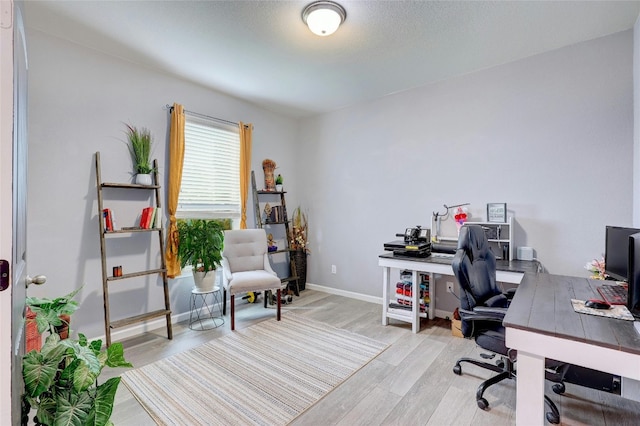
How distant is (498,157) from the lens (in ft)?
10.5

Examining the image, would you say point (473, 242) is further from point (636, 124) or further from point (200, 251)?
point (200, 251)

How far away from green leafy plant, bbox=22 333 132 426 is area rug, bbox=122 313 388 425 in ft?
2.53

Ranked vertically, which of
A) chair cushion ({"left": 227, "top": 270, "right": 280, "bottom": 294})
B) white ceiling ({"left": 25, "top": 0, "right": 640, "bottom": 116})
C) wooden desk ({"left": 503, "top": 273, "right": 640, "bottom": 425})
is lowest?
chair cushion ({"left": 227, "top": 270, "right": 280, "bottom": 294})

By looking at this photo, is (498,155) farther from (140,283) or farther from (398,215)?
(140,283)

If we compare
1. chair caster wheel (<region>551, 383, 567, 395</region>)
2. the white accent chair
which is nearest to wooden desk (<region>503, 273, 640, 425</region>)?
chair caster wheel (<region>551, 383, 567, 395</region>)

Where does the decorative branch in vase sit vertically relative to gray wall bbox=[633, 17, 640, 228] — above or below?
below

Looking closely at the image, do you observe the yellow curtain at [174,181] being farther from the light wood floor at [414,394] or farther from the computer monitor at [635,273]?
the computer monitor at [635,273]

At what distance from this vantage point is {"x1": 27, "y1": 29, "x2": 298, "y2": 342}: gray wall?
2551mm

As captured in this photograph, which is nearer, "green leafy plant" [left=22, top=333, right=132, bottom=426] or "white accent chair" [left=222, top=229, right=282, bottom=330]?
"green leafy plant" [left=22, top=333, right=132, bottom=426]

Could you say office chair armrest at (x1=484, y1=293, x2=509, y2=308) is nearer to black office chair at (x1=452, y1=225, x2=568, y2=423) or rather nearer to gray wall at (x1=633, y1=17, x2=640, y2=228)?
black office chair at (x1=452, y1=225, x2=568, y2=423)

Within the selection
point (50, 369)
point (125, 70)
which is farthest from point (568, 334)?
point (125, 70)

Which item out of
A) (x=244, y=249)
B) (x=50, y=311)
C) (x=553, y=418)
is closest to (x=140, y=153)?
(x=244, y=249)

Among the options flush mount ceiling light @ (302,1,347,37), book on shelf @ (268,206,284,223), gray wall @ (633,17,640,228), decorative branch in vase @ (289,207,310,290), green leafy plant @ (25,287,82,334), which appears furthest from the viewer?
decorative branch in vase @ (289,207,310,290)

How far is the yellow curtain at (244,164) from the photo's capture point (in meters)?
4.07
